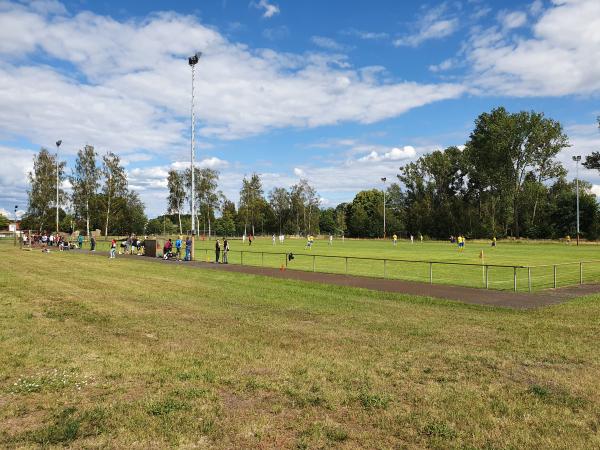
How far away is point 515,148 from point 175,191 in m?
67.9

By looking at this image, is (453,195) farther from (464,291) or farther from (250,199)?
(464,291)

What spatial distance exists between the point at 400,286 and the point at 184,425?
14780mm

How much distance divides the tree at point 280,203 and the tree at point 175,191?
35.3 m

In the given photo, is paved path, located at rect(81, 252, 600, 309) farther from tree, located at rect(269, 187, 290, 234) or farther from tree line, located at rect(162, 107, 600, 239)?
tree, located at rect(269, 187, 290, 234)

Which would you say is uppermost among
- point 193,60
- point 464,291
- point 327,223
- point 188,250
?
point 193,60

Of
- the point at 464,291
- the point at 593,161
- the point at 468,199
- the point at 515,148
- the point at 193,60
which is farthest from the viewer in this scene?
the point at 468,199

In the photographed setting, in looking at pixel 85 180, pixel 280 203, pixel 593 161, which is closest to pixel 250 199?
pixel 280 203

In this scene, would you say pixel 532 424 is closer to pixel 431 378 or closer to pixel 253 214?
pixel 431 378

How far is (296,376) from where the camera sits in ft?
23.6

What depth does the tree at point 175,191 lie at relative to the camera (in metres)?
102

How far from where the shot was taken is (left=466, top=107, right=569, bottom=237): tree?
279ft

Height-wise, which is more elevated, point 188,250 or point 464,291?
point 188,250

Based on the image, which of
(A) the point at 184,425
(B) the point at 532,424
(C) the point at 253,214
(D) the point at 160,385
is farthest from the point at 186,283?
(C) the point at 253,214

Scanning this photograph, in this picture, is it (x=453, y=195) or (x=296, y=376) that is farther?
(x=453, y=195)
